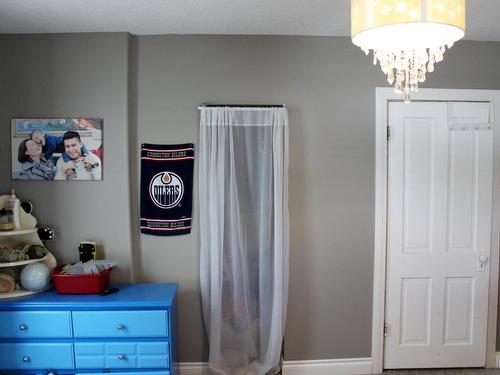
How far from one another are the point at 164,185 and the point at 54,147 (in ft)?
2.54

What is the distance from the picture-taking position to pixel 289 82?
2418 mm

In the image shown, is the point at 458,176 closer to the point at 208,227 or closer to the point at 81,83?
the point at 208,227

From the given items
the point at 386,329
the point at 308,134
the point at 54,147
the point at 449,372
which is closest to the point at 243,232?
the point at 308,134

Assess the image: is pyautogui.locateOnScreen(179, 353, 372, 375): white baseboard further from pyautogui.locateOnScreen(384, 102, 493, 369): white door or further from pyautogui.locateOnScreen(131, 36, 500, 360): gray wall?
pyautogui.locateOnScreen(384, 102, 493, 369): white door

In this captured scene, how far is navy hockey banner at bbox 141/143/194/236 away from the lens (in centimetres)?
238

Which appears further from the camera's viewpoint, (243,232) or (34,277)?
(243,232)

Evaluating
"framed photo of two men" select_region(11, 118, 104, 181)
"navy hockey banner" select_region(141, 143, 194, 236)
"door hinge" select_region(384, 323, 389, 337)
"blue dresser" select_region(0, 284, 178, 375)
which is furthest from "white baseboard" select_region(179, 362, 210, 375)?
"framed photo of two men" select_region(11, 118, 104, 181)

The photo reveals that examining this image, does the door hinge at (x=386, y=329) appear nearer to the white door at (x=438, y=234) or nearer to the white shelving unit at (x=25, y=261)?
the white door at (x=438, y=234)

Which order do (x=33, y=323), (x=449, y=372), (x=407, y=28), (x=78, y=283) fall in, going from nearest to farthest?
(x=407, y=28) < (x=33, y=323) < (x=78, y=283) < (x=449, y=372)

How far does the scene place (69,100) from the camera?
2.31m

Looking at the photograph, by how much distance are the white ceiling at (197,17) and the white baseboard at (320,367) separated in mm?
2353

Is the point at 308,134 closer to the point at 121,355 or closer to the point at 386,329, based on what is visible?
the point at 386,329

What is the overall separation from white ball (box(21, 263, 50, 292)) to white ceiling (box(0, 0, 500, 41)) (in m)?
1.54

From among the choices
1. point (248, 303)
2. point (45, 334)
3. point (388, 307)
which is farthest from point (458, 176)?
point (45, 334)
